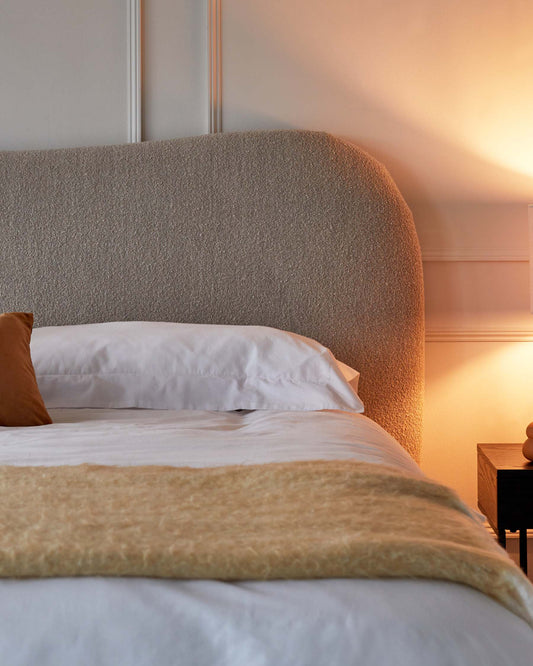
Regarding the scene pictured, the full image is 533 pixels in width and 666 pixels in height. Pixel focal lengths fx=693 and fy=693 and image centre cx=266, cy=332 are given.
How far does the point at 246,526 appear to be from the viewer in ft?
2.15

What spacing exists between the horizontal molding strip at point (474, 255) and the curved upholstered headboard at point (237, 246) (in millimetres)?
135

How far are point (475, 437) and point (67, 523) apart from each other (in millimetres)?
1719

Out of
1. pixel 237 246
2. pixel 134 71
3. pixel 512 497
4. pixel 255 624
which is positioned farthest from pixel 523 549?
pixel 134 71

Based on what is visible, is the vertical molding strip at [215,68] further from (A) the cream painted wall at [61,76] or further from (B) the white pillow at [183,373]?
(B) the white pillow at [183,373]

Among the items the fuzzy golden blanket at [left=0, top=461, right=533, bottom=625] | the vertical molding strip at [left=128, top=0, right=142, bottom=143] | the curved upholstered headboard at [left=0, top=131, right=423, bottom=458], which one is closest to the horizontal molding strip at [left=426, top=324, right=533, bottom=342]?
the curved upholstered headboard at [left=0, top=131, right=423, bottom=458]

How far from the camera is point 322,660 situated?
0.51m

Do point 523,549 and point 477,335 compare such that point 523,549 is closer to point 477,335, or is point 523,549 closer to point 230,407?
point 477,335

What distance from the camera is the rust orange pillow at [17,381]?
1.34 metres

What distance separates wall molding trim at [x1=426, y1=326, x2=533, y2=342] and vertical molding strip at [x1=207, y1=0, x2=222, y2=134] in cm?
93

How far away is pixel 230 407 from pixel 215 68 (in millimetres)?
1165

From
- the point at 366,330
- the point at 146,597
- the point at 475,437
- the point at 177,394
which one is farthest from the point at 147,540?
the point at 475,437

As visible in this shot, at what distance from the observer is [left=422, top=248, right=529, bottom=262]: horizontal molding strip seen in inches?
83.5

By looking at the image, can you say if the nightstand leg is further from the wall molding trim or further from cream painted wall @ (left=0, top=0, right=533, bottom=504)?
the wall molding trim

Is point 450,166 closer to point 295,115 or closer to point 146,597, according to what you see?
point 295,115
